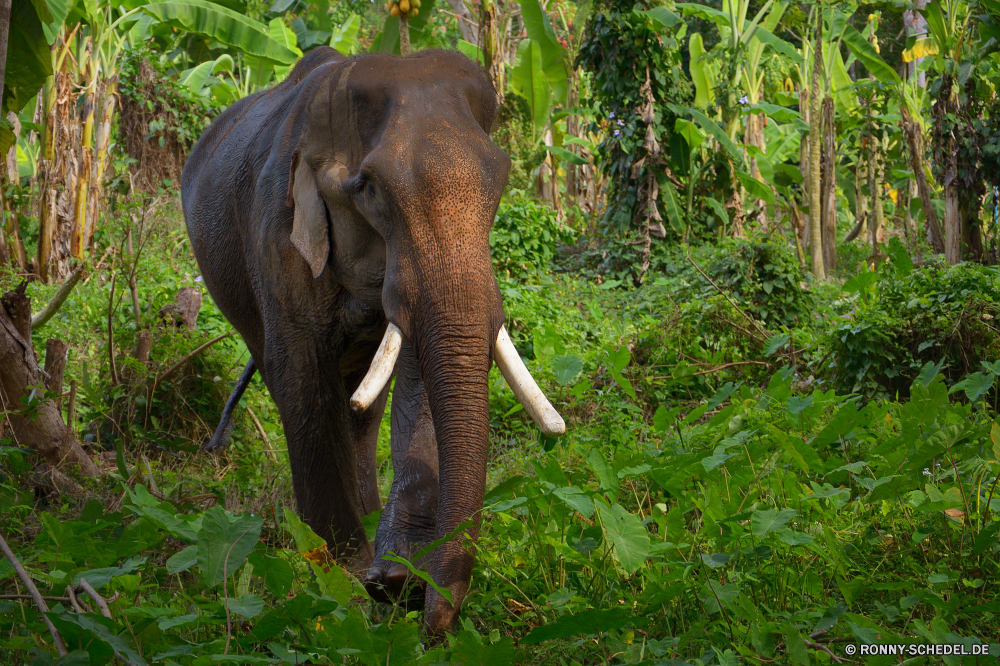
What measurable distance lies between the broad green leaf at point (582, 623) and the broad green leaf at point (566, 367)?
1.62 m

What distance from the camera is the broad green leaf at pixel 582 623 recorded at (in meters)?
2.08

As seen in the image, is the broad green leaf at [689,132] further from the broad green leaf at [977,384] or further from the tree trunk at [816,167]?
the broad green leaf at [977,384]

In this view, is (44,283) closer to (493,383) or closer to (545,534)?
(493,383)

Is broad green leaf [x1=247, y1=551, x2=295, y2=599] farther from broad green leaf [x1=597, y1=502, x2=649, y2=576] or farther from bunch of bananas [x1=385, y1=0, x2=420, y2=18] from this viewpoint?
bunch of bananas [x1=385, y1=0, x2=420, y2=18]

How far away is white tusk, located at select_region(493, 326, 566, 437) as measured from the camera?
2.75 metres

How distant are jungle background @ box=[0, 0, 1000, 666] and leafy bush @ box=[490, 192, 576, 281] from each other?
59 millimetres

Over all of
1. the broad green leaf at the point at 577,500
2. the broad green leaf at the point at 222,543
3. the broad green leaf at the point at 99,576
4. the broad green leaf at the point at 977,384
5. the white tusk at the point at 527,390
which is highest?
the white tusk at the point at 527,390

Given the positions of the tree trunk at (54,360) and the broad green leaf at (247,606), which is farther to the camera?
the tree trunk at (54,360)

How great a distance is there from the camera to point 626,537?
2.46 meters

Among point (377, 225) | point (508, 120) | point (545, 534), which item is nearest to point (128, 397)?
point (377, 225)

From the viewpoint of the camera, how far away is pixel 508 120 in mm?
12430

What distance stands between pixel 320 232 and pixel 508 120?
9489 mm

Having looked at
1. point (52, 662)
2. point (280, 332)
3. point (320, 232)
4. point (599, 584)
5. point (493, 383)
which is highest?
point (320, 232)

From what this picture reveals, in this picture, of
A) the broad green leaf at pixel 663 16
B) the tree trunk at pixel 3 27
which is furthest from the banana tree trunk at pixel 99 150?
the tree trunk at pixel 3 27
